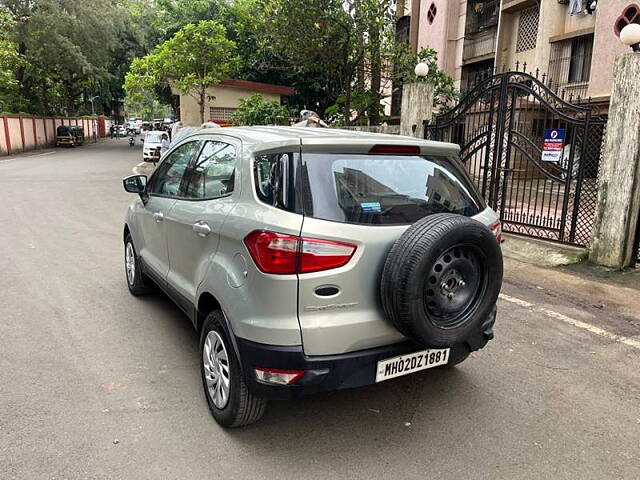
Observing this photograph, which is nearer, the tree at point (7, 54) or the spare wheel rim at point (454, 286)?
the spare wheel rim at point (454, 286)

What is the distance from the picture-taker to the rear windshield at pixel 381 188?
107 inches

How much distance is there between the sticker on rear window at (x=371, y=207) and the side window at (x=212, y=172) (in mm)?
855

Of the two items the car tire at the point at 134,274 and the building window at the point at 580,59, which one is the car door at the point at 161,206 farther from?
the building window at the point at 580,59

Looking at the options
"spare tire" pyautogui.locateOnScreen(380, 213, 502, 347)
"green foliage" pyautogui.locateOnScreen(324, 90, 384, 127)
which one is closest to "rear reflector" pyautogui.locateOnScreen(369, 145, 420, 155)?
"spare tire" pyautogui.locateOnScreen(380, 213, 502, 347)

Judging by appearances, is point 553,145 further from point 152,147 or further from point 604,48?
point 152,147

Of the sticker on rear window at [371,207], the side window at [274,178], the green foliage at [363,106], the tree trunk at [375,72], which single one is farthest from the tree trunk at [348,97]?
the sticker on rear window at [371,207]

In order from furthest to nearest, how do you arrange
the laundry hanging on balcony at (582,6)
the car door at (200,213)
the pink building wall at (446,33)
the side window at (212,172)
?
1. the pink building wall at (446,33)
2. the laundry hanging on balcony at (582,6)
3. the side window at (212,172)
4. the car door at (200,213)

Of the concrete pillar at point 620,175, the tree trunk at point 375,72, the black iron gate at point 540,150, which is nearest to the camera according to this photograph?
the concrete pillar at point 620,175

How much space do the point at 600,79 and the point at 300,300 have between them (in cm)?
1348

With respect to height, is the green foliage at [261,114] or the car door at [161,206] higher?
the green foliage at [261,114]

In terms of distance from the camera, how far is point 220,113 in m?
25.1

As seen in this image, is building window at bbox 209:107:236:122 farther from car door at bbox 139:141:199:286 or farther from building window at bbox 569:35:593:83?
car door at bbox 139:141:199:286

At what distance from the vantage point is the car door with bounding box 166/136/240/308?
317 cm

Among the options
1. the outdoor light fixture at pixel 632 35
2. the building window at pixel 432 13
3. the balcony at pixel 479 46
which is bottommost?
the outdoor light fixture at pixel 632 35
